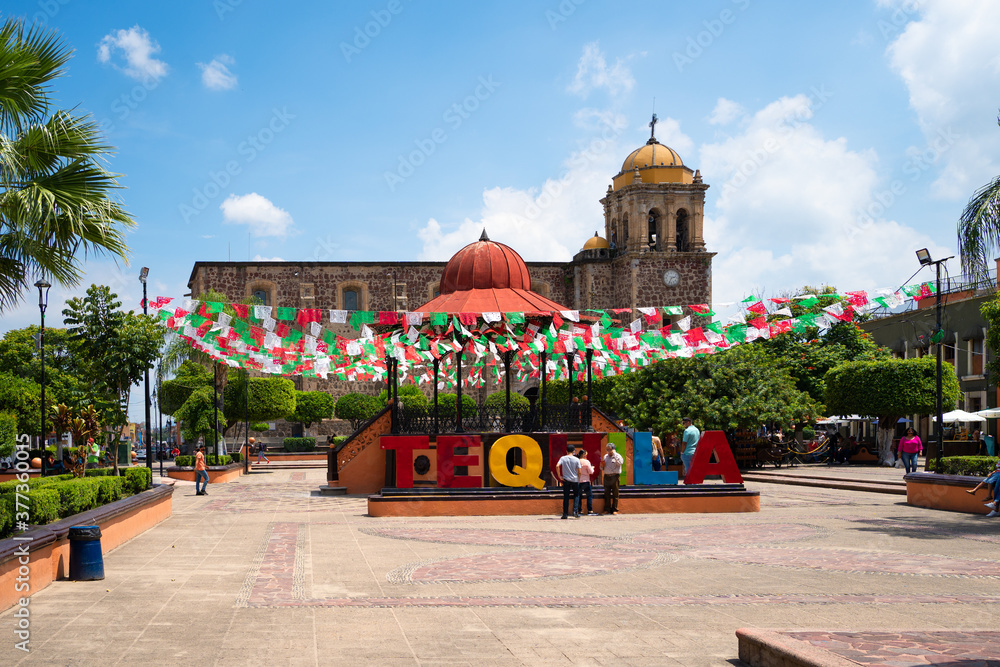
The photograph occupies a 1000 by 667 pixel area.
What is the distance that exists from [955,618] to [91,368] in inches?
970

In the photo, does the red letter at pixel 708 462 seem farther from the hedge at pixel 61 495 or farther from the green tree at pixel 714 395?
the green tree at pixel 714 395

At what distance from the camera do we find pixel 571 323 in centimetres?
2028

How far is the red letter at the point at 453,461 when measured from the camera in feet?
63.8

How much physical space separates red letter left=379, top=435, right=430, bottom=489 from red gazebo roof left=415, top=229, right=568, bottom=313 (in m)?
3.03

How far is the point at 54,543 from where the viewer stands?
31.3ft

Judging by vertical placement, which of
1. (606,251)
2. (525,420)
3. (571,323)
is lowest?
(525,420)

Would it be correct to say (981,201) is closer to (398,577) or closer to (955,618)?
(955,618)

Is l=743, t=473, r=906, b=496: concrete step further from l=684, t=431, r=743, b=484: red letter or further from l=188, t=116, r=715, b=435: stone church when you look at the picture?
l=188, t=116, r=715, b=435: stone church

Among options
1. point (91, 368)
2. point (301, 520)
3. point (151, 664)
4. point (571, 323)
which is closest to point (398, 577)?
point (151, 664)

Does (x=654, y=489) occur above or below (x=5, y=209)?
below

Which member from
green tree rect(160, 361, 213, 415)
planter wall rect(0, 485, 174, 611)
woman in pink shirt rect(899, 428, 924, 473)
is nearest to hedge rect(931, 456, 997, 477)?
woman in pink shirt rect(899, 428, 924, 473)

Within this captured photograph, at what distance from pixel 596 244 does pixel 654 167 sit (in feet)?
22.3

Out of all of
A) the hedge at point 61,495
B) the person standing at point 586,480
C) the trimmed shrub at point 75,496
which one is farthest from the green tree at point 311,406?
the trimmed shrub at point 75,496

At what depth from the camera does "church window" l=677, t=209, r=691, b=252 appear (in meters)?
56.0
